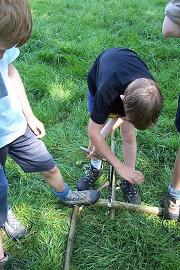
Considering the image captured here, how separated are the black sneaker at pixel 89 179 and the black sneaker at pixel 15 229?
511mm

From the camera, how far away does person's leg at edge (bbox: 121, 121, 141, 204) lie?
266cm

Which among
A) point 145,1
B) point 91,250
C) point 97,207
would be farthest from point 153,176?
point 145,1

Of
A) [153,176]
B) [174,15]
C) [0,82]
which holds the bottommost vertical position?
[153,176]

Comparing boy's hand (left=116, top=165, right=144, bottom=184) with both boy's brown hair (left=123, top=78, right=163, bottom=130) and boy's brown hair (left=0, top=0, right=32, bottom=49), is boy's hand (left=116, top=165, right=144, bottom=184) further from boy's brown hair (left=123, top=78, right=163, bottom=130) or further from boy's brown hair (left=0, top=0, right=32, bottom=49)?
boy's brown hair (left=0, top=0, right=32, bottom=49)

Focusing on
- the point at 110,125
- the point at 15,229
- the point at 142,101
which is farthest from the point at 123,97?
the point at 15,229

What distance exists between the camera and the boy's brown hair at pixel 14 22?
5.41 ft

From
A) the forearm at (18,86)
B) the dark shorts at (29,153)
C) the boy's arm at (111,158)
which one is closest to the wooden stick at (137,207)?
the boy's arm at (111,158)

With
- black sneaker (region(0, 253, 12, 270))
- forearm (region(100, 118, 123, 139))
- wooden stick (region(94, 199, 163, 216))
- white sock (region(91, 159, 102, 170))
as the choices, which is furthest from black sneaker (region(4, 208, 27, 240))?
forearm (region(100, 118, 123, 139))

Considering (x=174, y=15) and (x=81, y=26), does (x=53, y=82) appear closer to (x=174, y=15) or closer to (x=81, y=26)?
(x=81, y=26)

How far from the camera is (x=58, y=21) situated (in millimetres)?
5379

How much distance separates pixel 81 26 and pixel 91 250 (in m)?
3.41

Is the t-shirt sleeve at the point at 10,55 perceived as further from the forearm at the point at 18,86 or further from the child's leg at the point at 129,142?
the child's leg at the point at 129,142

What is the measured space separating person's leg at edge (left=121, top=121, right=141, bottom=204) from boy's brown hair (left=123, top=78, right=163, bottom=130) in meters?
0.52

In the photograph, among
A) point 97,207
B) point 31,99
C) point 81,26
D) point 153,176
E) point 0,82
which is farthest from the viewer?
point 81,26
